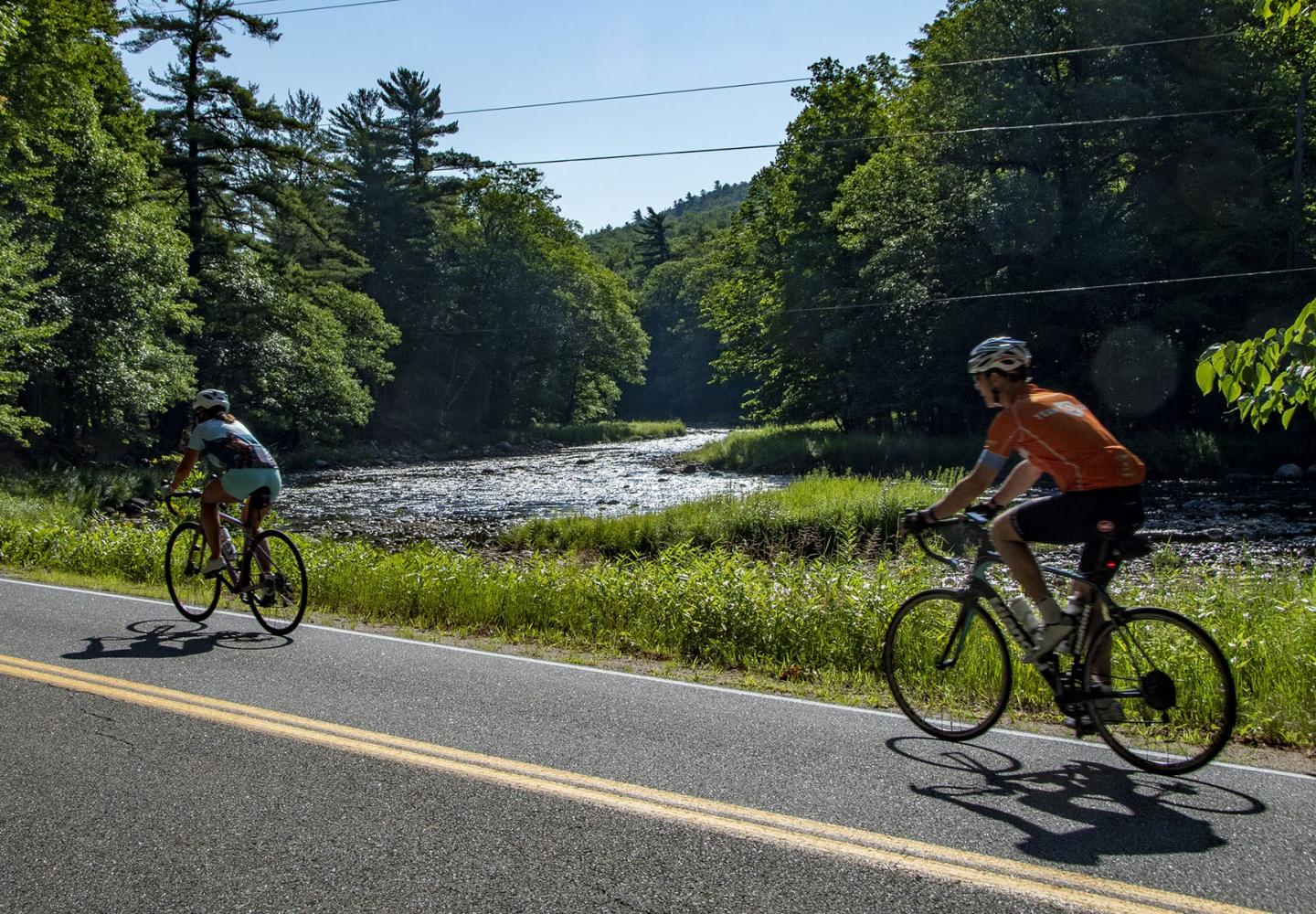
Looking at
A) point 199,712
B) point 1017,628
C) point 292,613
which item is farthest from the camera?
point 292,613

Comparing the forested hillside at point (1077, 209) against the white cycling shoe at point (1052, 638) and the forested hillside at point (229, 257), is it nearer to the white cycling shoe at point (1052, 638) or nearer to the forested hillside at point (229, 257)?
the forested hillside at point (229, 257)

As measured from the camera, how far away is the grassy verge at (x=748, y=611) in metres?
6.01

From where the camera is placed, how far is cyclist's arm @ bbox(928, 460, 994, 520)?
15.6 ft

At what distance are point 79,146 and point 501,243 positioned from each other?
34698 mm

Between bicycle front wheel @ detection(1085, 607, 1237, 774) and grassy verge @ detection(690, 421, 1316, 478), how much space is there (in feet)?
58.4

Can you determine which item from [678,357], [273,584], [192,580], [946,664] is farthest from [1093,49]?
[678,357]

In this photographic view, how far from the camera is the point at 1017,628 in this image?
196 inches

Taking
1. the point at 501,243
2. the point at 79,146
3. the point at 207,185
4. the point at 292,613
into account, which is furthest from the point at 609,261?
the point at 292,613

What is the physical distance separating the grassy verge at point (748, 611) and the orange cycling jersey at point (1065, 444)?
6.38ft

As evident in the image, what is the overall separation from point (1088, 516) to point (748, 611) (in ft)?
12.0

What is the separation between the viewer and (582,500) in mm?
24547

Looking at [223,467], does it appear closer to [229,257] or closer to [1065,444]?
[1065,444]

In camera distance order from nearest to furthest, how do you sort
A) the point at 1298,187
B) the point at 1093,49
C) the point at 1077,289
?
1. the point at 1093,49
2. the point at 1298,187
3. the point at 1077,289

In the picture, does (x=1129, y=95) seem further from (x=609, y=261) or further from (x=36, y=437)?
(x=609, y=261)
